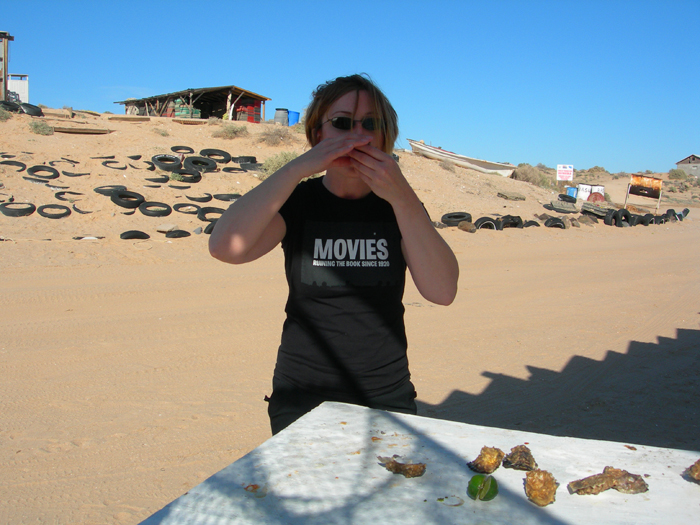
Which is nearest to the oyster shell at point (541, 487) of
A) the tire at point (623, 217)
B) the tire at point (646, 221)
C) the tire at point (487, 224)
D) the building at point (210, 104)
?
the tire at point (487, 224)

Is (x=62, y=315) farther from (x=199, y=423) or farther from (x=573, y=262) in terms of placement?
(x=573, y=262)

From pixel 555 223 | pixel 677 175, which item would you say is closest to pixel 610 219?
pixel 555 223

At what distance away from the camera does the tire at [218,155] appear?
20.1m

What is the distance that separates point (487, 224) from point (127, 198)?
10448mm

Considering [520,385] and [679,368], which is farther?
[679,368]

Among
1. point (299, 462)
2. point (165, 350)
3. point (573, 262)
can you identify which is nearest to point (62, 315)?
point (165, 350)

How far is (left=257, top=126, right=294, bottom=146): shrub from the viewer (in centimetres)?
2480

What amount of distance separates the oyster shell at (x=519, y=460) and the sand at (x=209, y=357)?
89.2 inches

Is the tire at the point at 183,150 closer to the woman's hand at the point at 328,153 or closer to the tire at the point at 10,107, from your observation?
the tire at the point at 10,107

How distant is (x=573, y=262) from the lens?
12695 mm

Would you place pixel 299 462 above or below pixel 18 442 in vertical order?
above

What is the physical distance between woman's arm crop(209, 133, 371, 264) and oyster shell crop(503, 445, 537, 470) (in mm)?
994

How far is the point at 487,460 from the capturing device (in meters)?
1.36

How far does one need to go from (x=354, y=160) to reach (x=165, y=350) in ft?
14.5
